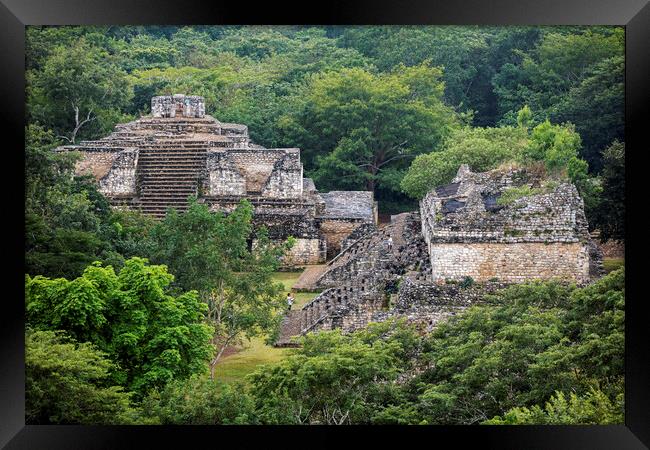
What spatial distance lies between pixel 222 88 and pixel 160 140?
8092mm

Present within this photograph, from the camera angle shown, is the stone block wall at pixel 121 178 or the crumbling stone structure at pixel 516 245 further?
the stone block wall at pixel 121 178

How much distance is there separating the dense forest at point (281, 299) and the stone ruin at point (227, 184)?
180 centimetres

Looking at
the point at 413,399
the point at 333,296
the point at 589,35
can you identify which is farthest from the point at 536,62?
the point at 413,399

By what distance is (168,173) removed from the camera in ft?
73.8

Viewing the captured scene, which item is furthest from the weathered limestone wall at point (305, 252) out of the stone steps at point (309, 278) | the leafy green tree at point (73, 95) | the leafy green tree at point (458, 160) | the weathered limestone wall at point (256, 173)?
the leafy green tree at point (73, 95)

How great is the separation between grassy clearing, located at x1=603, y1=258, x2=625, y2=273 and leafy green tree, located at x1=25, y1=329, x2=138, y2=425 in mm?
7041

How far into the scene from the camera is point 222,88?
102 feet

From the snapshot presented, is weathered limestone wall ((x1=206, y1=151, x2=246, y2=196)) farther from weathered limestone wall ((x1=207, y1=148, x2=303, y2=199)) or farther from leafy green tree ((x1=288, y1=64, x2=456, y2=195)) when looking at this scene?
leafy green tree ((x1=288, y1=64, x2=456, y2=195))

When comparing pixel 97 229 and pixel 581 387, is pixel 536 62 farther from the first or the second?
pixel 581 387

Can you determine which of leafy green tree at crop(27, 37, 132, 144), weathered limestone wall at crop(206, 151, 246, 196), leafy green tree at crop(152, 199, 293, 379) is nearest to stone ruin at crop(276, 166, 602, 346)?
leafy green tree at crop(152, 199, 293, 379)

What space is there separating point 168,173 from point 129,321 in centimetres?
1021

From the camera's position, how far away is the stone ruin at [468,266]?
46.0ft

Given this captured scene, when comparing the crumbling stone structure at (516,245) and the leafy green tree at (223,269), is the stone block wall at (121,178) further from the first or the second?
the crumbling stone structure at (516,245)
